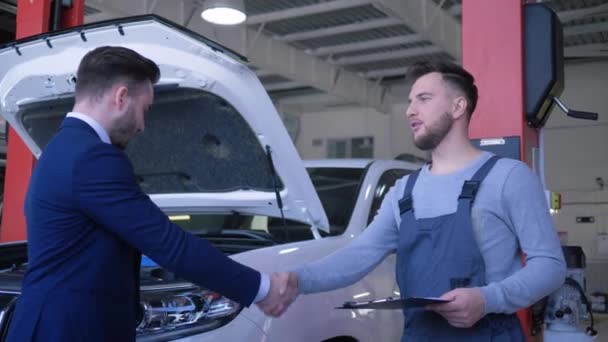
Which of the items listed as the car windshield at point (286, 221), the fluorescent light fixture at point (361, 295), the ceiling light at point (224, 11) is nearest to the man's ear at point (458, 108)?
the fluorescent light fixture at point (361, 295)

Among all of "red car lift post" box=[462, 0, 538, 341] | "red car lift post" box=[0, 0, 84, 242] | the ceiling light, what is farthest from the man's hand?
the ceiling light

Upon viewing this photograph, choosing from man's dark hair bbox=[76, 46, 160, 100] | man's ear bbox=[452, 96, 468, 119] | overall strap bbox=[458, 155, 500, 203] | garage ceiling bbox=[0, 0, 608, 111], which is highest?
garage ceiling bbox=[0, 0, 608, 111]

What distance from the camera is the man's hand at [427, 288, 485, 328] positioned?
1.59m

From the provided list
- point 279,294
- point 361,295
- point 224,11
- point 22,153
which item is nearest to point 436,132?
point 279,294

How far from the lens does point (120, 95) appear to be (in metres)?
1.65

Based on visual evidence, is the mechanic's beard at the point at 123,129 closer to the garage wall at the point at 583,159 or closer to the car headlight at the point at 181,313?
the car headlight at the point at 181,313

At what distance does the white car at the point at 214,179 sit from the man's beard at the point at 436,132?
804mm

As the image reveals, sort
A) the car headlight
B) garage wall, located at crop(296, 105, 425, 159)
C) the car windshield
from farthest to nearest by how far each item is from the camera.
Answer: garage wall, located at crop(296, 105, 425, 159), the car windshield, the car headlight

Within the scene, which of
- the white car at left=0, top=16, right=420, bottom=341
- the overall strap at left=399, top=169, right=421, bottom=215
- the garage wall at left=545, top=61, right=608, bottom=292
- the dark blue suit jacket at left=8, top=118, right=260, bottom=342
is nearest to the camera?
the dark blue suit jacket at left=8, top=118, right=260, bottom=342

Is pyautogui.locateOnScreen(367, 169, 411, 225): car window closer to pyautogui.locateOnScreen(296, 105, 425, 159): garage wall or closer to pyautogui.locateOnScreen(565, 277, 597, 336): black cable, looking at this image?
pyautogui.locateOnScreen(565, 277, 597, 336): black cable

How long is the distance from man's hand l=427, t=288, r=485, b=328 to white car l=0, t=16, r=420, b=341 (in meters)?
0.83

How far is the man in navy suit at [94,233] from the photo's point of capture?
1.51m

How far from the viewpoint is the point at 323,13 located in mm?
9742

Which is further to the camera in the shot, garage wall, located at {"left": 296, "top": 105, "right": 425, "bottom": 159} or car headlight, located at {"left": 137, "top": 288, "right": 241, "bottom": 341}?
garage wall, located at {"left": 296, "top": 105, "right": 425, "bottom": 159}
